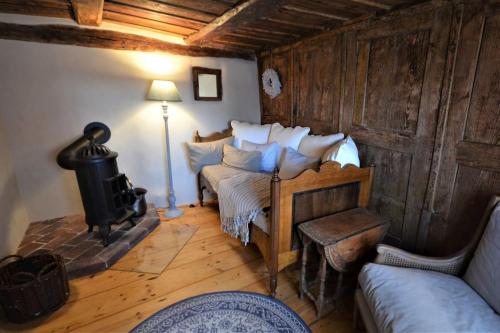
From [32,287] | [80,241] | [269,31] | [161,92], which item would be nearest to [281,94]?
[269,31]

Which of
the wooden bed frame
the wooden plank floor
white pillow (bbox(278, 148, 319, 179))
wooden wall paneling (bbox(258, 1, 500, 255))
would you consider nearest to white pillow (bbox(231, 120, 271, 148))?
white pillow (bbox(278, 148, 319, 179))

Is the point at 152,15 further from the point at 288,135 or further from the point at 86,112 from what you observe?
the point at 288,135

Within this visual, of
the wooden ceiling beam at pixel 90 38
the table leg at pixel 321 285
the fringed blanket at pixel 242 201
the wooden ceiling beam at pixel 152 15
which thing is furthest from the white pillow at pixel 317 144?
the wooden ceiling beam at pixel 90 38

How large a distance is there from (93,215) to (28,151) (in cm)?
116

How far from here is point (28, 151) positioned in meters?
2.65

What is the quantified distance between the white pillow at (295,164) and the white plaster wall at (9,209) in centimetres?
245

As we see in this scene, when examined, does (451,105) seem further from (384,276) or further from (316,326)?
(316,326)

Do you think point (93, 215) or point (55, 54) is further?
point (55, 54)

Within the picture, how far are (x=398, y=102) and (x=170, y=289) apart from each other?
2311 mm

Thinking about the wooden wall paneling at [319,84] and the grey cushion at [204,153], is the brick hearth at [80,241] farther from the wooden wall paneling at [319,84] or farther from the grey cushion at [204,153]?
the wooden wall paneling at [319,84]

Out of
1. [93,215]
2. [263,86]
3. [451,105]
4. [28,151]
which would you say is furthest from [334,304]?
[28,151]

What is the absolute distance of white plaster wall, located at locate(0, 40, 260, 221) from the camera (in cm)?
254

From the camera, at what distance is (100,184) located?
7.30 ft

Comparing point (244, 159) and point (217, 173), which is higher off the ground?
point (244, 159)
